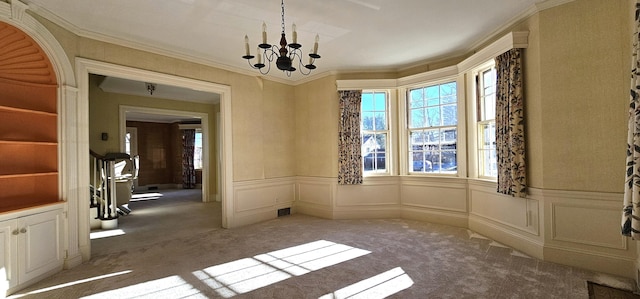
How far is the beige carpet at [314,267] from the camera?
263 cm

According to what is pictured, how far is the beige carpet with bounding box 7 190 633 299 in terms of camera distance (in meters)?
2.63

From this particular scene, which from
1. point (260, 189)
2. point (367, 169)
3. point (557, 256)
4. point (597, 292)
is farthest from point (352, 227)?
point (597, 292)

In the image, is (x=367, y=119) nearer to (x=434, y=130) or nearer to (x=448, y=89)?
(x=434, y=130)

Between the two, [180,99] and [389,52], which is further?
[180,99]

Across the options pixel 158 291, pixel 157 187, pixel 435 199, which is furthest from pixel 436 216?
pixel 157 187

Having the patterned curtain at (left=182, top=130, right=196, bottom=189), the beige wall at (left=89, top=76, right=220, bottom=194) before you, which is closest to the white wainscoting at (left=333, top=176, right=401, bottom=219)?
→ the beige wall at (left=89, top=76, right=220, bottom=194)

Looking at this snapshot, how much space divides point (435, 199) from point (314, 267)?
2749mm

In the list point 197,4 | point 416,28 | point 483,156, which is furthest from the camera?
point 483,156

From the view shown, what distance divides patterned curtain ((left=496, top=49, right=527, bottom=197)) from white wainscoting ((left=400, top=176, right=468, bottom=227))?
106 centimetres

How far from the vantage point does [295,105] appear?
242 inches

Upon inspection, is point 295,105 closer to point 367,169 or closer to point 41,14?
point 367,169

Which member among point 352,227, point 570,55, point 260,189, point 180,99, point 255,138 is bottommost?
point 352,227

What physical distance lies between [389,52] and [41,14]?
4.27 m

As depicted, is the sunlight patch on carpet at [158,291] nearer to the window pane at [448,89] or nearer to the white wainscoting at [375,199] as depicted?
the white wainscoting at [375,199]
